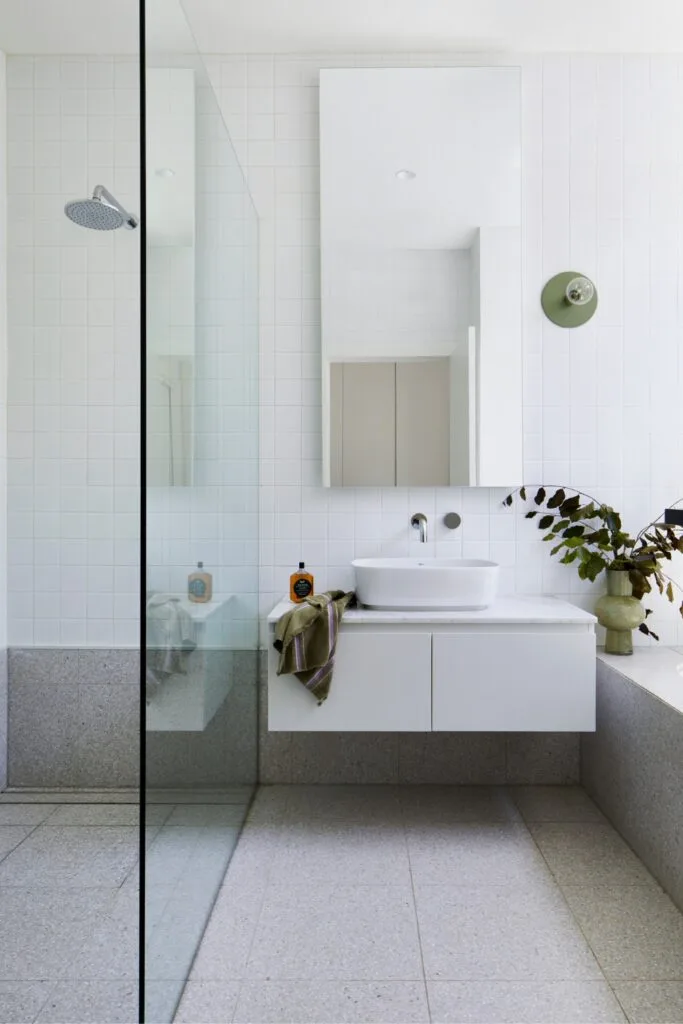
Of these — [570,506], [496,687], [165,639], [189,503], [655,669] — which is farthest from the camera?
[570,506]

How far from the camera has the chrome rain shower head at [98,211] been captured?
6.45 feet

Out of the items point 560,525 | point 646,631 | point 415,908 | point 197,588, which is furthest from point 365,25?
point 415,908

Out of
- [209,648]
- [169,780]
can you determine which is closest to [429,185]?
[209,648]

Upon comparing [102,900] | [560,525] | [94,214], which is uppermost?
[94,214]

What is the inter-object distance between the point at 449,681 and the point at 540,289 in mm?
1490

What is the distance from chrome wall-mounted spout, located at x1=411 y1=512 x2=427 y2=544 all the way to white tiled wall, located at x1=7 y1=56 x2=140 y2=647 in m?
1.04

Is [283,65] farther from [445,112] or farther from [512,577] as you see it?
[512,577]

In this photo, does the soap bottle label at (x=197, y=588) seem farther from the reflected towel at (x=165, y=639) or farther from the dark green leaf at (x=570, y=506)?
the dark green leaf at (x=570, y=506)

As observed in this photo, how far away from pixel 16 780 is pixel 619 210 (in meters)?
3.09

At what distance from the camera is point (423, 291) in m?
2.51

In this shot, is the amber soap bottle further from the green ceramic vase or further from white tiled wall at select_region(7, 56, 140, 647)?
the green ceramic vase

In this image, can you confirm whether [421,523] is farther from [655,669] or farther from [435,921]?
[435,921]

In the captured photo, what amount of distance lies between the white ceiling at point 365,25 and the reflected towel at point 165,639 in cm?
210

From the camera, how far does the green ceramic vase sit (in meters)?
2.38
